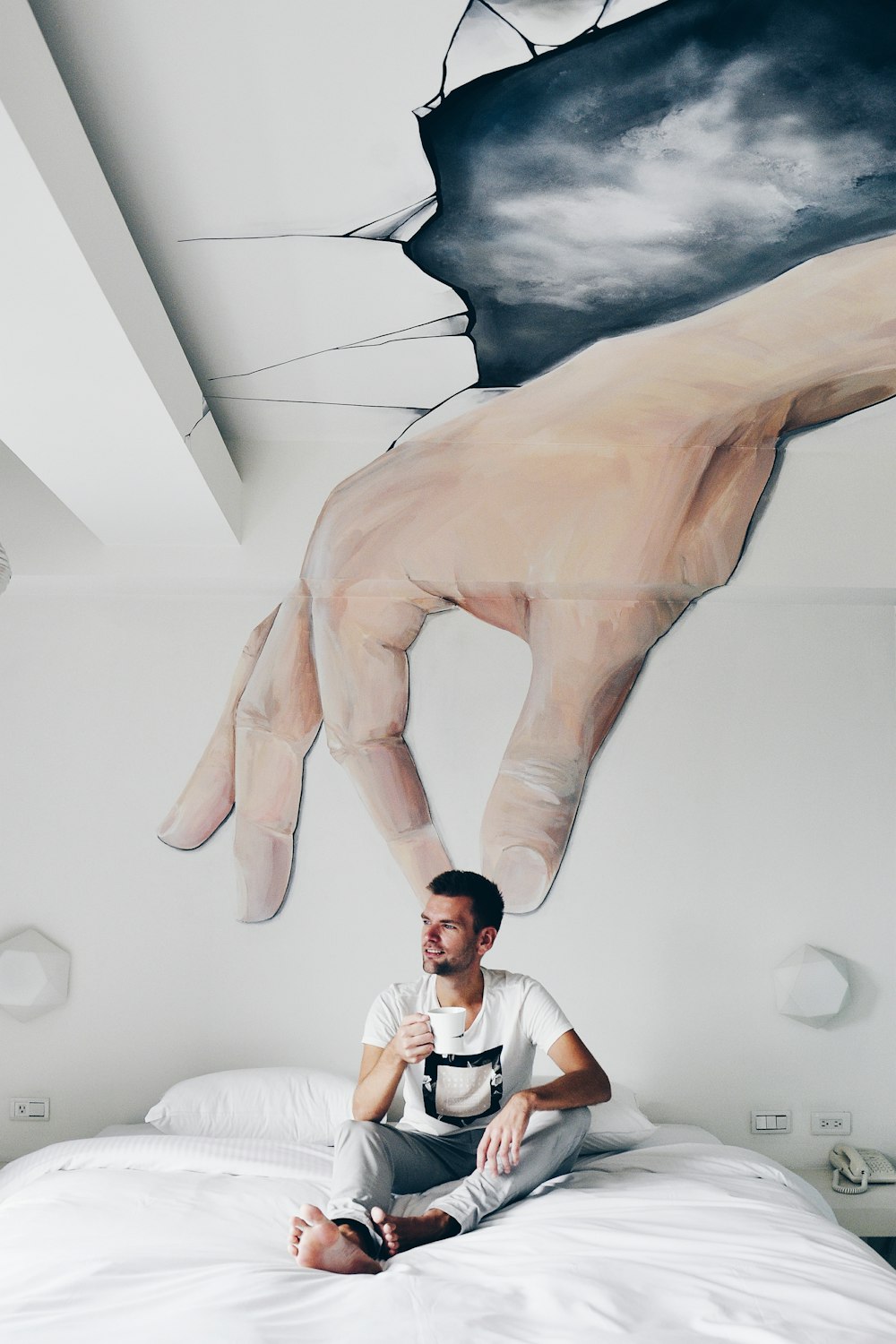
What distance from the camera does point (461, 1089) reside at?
227 cm

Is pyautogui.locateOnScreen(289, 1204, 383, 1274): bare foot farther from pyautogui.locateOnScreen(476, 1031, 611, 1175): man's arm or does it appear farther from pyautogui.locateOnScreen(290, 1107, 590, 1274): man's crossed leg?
pyautogui.locateOnScreen(476, 1031, 611, 1175): man's arm

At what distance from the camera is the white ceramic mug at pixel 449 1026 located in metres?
1.90

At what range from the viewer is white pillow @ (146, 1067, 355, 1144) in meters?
2.64

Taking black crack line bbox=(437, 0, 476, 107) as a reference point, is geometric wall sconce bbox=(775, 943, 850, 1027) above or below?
below

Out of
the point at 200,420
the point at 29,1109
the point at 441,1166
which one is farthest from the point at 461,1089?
the point at 200,420

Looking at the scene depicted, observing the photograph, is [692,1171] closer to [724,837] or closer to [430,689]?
[724,837]

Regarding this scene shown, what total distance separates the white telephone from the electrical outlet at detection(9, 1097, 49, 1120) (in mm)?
2218

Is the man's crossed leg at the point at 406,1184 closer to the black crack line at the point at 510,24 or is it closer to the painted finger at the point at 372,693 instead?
the painted finger at the point at 372,693

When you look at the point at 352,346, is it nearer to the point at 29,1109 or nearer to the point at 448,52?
the point at 448,52

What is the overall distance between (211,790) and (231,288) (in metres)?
1.51

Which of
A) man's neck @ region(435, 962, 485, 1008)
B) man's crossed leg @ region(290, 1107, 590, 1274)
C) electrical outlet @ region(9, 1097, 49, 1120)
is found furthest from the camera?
electrical outlet @ region(9, 1097, 49, 1120)

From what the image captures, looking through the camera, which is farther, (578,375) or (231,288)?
(578,375)

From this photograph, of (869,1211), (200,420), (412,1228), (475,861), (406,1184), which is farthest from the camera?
(475,861)

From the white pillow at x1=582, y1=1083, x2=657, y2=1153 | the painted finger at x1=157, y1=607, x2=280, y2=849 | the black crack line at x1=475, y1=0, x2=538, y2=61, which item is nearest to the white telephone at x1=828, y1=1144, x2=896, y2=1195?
the white pillow at x1=582, y1=1083, x2=657, y2=1153
